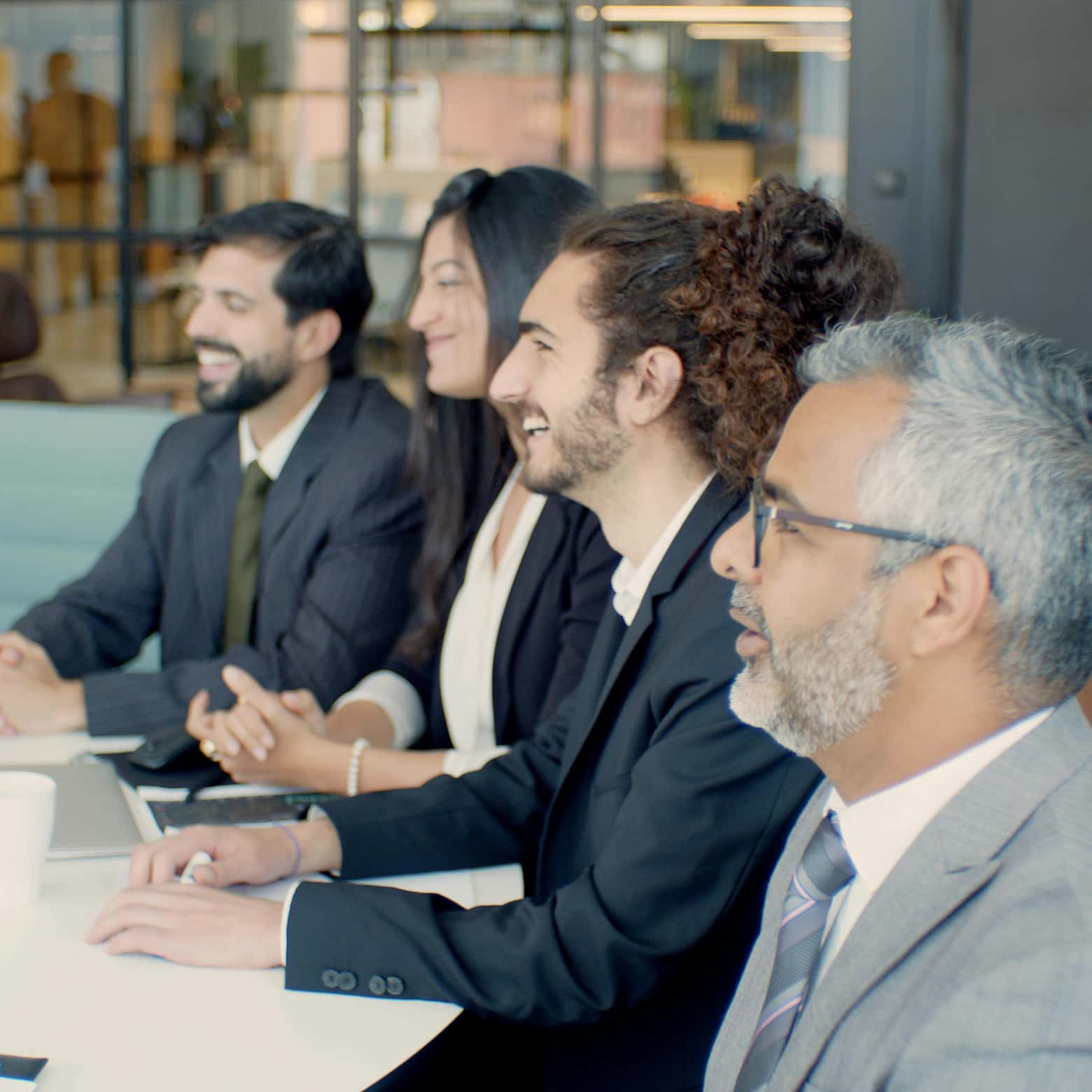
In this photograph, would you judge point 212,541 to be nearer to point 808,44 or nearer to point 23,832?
point 23,832

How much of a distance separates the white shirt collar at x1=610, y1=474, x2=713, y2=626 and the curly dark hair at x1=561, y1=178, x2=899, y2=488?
6 cm

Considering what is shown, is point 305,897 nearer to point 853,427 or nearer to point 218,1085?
point 218,1085

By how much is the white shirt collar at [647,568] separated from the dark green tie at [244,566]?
117 centimetres

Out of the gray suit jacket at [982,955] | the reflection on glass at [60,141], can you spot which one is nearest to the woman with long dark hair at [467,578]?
the gray suit jacket at [982,955]

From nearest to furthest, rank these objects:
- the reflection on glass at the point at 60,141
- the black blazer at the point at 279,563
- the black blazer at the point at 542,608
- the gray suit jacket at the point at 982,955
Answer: the gray suit jacket at the point at 982,955 < the black blazer at the point at 542,608 < the black blazer at the point at 279,563 < the reflection on glass at the point at 60,141

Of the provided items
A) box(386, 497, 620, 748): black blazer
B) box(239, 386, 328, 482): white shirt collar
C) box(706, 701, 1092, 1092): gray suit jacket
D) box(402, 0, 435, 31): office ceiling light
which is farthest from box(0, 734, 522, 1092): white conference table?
box(402, 0, 435, 31): office ceiling light

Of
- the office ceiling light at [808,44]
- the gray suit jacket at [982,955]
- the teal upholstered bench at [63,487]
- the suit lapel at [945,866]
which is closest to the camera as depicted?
the gray suit jacket at [982,955]

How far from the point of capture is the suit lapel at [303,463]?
8.42 ft

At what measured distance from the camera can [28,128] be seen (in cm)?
488

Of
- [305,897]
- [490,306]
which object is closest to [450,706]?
[490,306]

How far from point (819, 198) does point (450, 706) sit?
1062mm

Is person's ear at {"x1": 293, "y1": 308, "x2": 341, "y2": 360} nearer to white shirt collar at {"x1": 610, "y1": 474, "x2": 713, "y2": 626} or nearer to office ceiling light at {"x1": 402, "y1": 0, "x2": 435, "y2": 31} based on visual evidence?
white shirt collar at {"x1": 610, "y1": 474, "x2": 713, "y2": 626}

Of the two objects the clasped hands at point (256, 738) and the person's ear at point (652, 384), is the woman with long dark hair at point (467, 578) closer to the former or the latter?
the clasped hands at point (256, 738)

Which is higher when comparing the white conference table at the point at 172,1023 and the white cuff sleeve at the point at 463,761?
the white conference table at the point at 172,1023
